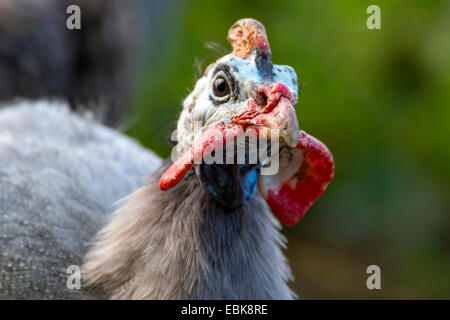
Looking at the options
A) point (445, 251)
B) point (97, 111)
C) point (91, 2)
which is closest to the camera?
point (97, 111)

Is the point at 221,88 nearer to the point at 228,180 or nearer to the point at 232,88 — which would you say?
the point at 232,88

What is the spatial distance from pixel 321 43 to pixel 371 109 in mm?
556

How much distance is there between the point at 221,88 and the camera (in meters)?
1.57

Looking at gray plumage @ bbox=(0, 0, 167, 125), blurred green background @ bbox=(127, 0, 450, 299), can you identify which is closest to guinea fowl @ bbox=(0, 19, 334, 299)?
gray plumage @ bbox=(0, 0, 167, 125)

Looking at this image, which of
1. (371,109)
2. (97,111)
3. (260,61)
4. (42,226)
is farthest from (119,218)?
(371,109)

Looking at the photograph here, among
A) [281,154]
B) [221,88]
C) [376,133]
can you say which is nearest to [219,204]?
[281,154]

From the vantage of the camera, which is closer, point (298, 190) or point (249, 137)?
point (249, 137)

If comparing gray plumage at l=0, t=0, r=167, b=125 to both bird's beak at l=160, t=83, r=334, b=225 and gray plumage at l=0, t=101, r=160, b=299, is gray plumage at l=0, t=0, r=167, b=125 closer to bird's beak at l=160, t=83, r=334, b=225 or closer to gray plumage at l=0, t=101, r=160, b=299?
gray plumage at l=0, t=101, r=160, b=299

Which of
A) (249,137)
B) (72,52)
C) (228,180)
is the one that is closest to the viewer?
(249,137)

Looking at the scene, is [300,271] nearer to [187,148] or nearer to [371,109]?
[371,109]

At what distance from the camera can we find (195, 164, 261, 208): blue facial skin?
164 centimetres

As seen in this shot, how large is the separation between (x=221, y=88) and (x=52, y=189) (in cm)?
75

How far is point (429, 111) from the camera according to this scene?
4.26 meters
